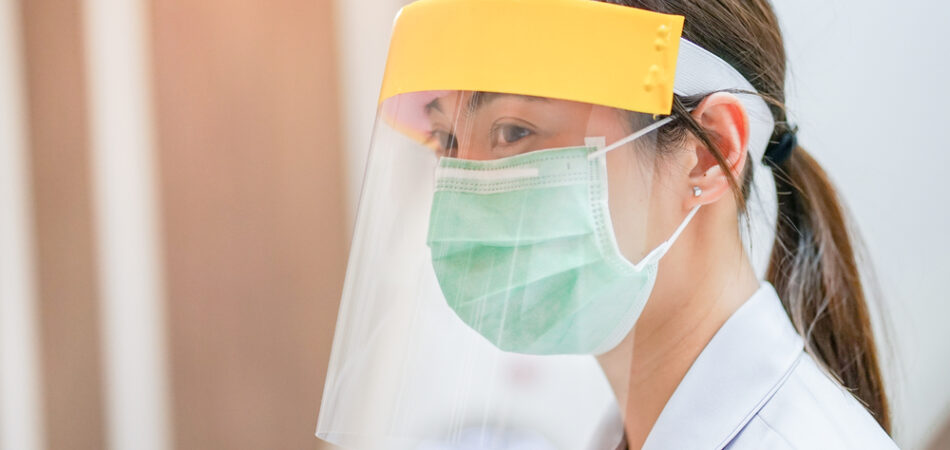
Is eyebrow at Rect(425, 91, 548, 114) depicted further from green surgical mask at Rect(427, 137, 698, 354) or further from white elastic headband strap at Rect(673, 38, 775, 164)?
white elastic headband strap at Rect(673, 38, 775, 164)

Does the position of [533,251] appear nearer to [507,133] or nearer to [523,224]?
[523,224]

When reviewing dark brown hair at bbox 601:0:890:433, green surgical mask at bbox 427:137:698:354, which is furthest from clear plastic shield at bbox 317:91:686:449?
dark brown hair at bbox 601:0:890:433

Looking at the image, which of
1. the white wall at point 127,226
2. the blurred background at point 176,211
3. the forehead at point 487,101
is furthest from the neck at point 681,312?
the white wall at point 127,226

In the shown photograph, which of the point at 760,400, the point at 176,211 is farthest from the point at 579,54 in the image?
the point at 176,211

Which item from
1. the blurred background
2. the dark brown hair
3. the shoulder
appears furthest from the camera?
the blurred background

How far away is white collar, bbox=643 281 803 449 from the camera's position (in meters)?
0.86

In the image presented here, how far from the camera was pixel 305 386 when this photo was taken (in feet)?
5.66

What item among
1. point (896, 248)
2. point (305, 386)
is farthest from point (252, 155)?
point (896, 248)

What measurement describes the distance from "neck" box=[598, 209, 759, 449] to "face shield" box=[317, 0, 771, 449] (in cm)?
3

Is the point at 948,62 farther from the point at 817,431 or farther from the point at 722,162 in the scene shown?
the point at 817,431

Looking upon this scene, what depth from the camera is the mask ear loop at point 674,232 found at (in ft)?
2.70

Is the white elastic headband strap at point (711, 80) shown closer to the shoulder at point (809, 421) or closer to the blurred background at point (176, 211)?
the shoulder at point (809, 421)

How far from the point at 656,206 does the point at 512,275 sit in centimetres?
19

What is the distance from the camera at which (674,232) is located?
86 cm
